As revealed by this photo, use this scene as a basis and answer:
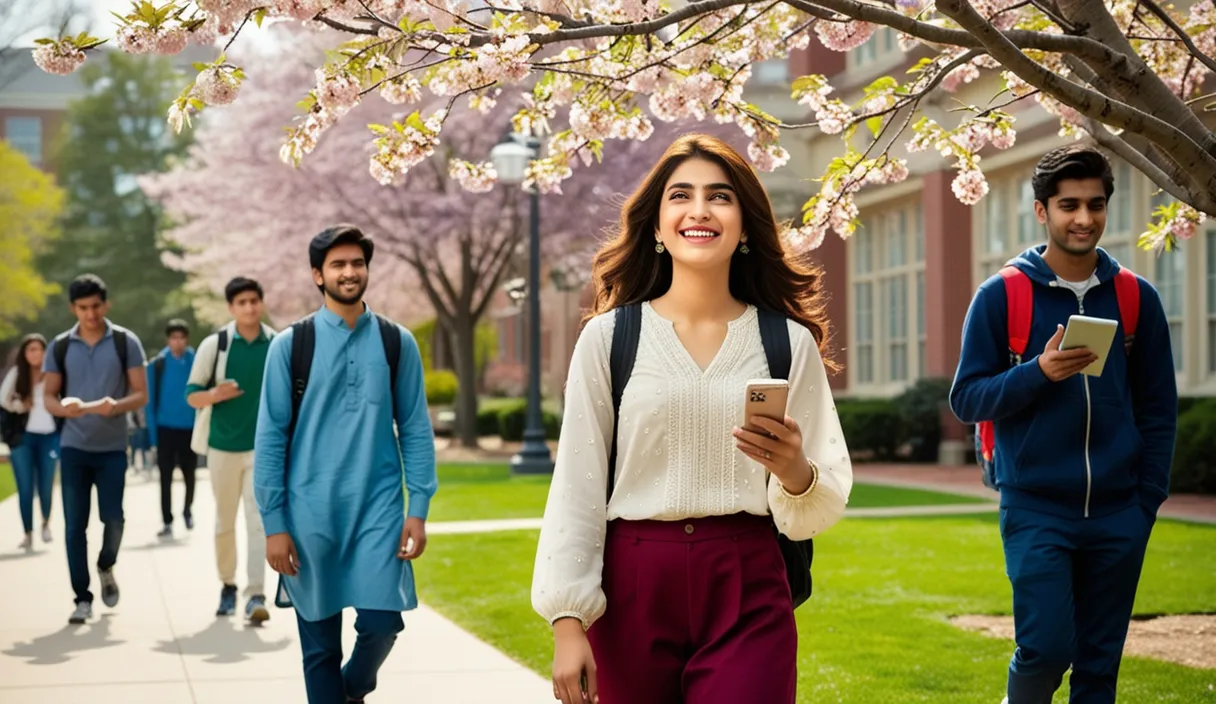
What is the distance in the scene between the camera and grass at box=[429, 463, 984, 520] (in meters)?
17.2

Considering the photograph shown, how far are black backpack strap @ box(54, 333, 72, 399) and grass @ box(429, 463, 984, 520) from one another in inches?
278

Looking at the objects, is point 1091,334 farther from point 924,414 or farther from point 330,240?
point 924,414

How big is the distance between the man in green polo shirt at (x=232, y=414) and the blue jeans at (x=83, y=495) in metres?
0.57

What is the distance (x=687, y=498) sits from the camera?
3469 mm

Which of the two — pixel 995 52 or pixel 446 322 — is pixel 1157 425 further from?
pixel 446 322

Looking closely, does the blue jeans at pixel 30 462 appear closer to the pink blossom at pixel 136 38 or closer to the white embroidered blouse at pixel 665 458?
the pink blossom at pixel 136 38

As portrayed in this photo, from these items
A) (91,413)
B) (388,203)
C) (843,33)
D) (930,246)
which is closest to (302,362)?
(843,33)

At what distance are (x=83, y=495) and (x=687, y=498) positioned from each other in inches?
272

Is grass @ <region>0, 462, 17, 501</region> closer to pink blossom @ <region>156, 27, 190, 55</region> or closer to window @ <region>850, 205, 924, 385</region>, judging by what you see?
window @ <region>850, 205, 924, 385</region>

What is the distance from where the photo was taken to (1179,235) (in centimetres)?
775

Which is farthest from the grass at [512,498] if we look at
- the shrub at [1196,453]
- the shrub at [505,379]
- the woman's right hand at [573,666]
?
the shrub at [505,379]

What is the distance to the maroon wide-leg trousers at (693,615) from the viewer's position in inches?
134

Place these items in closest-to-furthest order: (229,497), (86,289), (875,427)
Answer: (86,289) → (229,497) → (875,427)

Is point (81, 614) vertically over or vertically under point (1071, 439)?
under
